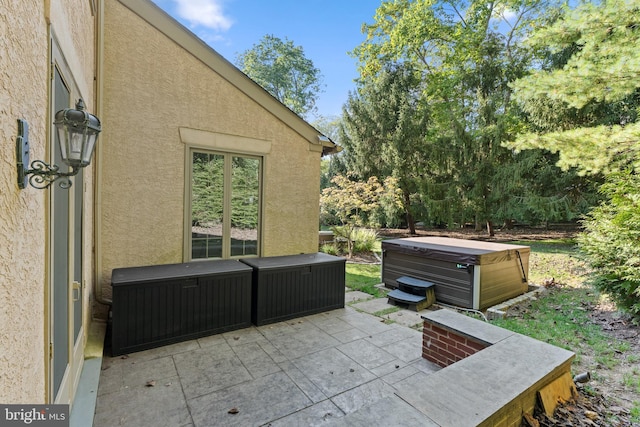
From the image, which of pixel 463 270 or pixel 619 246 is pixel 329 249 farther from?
pixel 619 246

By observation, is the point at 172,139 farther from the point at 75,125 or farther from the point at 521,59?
the point at 521,59

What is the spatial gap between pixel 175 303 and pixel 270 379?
1725 millimetres

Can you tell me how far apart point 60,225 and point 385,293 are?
636cm

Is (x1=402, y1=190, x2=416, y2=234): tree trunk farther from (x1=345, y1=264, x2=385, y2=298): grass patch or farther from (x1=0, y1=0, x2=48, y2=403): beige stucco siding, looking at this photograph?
(x1=0, y1=0, x2=48, y2=403): beige stucco siding

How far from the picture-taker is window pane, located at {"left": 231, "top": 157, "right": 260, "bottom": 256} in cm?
561

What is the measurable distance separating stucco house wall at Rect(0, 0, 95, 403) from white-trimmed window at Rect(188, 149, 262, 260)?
3.30 metres

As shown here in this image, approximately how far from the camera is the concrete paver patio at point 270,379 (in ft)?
9.00

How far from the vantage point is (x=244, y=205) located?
18.9 feet

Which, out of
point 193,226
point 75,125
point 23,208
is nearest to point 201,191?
point 193,226

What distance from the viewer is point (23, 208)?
4.63 ft

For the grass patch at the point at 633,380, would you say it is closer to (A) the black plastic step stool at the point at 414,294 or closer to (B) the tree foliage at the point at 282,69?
(A) the black plastic step stool at the point at 414,294

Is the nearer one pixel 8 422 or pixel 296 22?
pixel 8 422

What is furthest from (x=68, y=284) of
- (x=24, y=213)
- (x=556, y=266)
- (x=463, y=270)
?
(x=556, y=266)

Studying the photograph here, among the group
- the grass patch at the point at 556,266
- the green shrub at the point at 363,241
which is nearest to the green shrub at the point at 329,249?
the green shrub at the point at 363,241
